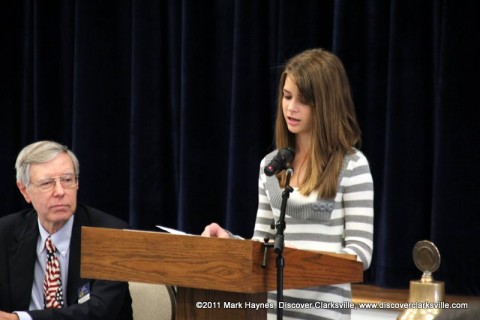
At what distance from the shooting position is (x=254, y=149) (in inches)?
166

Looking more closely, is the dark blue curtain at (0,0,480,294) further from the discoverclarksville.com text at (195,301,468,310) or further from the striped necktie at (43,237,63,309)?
the striped necktie at (43,237,63,309)

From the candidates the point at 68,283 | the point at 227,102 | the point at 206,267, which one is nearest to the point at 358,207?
the point at 206,267

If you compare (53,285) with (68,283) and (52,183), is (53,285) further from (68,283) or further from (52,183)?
(52,183)

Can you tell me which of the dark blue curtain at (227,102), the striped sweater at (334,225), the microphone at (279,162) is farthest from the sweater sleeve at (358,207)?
the dark blue curtain at (227,102)

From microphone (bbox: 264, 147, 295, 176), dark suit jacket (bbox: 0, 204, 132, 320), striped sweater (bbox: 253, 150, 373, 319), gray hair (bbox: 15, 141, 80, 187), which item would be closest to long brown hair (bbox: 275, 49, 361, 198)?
striped sweater (bbox: 253, 150, 373, 319)

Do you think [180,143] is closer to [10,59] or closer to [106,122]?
[106,122]

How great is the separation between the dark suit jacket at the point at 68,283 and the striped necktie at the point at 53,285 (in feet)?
0.12

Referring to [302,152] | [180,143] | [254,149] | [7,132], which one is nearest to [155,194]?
[180,143]

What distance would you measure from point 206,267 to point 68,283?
4.08ft

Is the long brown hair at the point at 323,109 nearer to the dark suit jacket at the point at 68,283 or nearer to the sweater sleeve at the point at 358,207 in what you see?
the sweater sleeve at the point at 358,207

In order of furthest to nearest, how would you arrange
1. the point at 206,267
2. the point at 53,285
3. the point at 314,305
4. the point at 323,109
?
the point at 53,285 < the point at 323,109 < the point at 314,305 < the point at 206,267

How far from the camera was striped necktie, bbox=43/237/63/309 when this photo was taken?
3.22 meters

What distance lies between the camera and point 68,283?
128 inches

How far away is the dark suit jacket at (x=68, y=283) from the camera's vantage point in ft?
10.3
